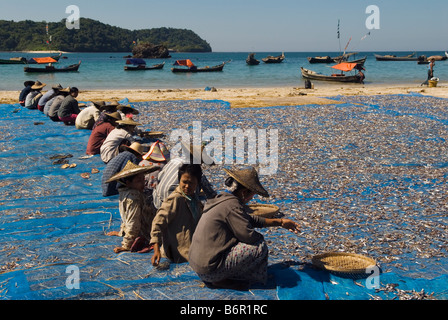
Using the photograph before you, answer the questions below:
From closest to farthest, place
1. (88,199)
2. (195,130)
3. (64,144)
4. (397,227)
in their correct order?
(397,227) < (88,199) < (64,144) < (195,130)

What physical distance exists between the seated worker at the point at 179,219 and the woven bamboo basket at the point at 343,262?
1.53 m

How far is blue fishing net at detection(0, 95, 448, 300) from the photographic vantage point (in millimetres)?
4141

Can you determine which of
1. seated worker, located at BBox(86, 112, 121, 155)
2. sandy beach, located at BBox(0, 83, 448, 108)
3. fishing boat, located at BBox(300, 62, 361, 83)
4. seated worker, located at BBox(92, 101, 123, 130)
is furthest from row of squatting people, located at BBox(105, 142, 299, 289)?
fishing boat, located at BBox(300, 62, 361, 83)

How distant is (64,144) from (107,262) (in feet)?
22.5

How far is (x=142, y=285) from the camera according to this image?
413cm

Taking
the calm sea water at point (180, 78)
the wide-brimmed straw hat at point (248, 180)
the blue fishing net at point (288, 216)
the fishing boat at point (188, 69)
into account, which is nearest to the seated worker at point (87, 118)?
the blue fishing net at point (288, 216)

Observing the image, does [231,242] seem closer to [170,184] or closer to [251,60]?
[170,184]

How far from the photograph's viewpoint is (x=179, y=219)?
4.57m

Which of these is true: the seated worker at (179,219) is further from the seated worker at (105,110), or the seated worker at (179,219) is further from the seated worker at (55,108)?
the seated worker at (55,108)

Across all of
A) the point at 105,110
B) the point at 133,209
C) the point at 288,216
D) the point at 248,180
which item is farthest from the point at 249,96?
the point at 248,180

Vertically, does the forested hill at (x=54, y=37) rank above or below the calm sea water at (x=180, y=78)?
above

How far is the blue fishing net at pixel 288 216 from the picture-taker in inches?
163
